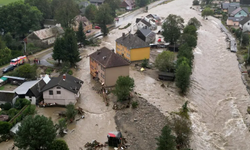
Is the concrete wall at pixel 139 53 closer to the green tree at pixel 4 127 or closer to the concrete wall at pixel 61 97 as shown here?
the concrete wall at pixel 61 97

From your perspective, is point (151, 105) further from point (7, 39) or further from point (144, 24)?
point (144, 24)

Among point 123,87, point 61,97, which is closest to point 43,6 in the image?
point 61,97

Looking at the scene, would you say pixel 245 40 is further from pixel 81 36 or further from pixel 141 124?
pixel 141 124

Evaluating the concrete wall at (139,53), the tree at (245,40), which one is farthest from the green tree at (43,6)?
the tree at (245,40)

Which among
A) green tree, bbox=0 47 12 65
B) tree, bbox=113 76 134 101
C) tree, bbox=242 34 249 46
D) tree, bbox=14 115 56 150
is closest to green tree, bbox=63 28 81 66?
green tree, bbox=0 47 12 65

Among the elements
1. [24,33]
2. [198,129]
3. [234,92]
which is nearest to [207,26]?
[234,92]

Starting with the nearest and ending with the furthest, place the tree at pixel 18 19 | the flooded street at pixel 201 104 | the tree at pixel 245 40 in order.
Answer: the flooded street at pixel 201 104 < the tree at pixel 245 40 < the tree at pixel 18 19

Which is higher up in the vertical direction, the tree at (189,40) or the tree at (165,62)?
the tree at (189,40)
